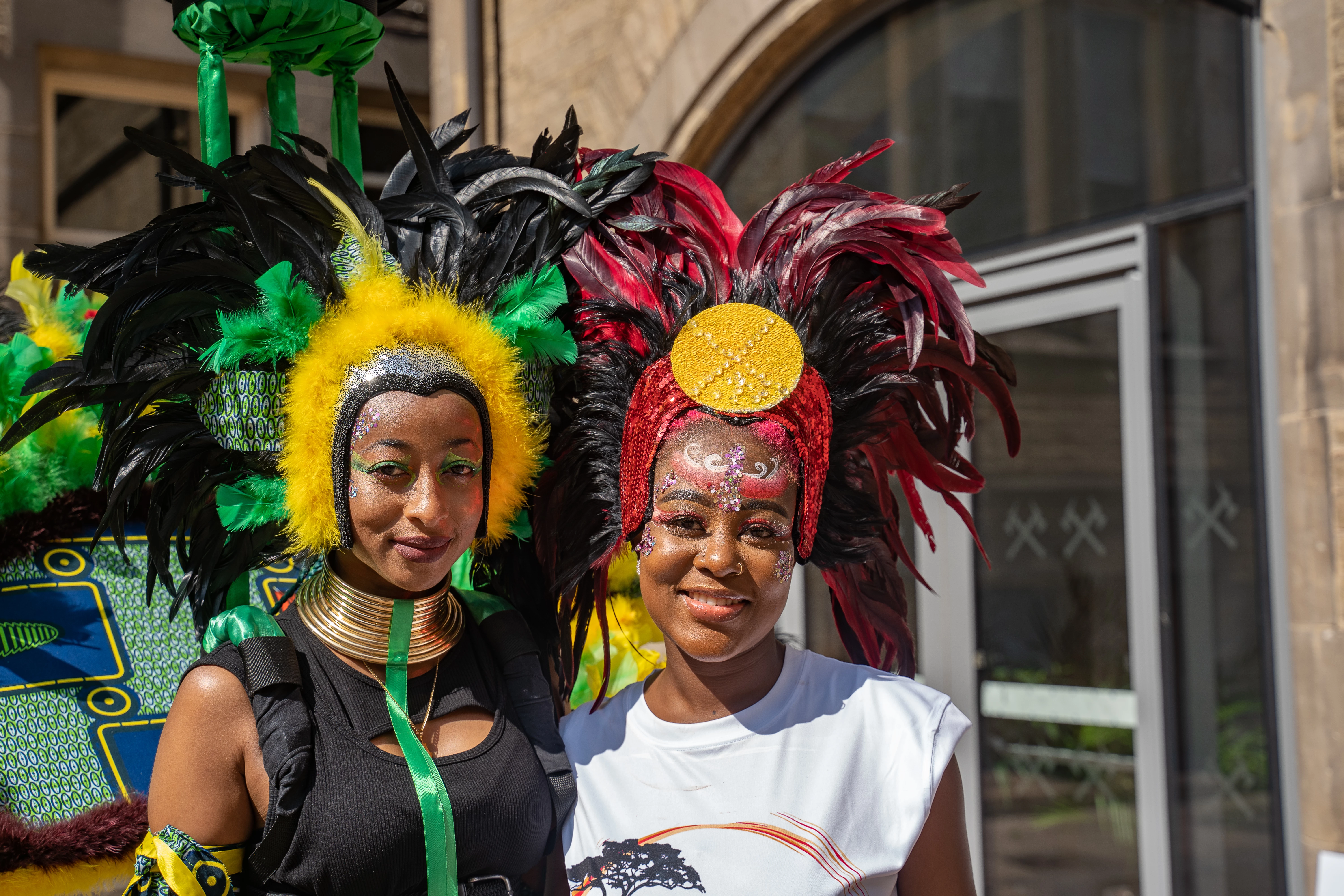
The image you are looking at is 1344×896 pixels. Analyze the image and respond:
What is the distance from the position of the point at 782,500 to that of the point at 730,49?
13.6 ft

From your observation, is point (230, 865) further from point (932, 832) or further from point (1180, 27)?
point (1180, 27)

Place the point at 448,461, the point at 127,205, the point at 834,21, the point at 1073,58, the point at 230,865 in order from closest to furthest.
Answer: the point at 230,865 < the point at 448,461 < the point at 1073,58 < the point at 834,21 < the point at 127,205

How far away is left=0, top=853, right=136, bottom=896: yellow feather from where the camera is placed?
2229mm

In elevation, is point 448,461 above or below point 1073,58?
below

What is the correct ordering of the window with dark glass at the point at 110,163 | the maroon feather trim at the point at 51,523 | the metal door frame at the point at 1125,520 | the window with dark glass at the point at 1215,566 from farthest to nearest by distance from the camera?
the window with dark glass at the point at 110,163 < the metal door frame at the point at 1125,520 < the window with dark glass at the point at 1215,566 < the maroon feather trim at the point at 51,523

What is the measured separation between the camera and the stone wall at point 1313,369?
3.60 m

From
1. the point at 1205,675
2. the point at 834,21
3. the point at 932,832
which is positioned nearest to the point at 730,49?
the point at 834,21

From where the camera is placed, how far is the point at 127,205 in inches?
309

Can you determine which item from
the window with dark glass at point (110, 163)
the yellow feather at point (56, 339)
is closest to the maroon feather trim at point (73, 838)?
the yellow feather at point (56, 339)

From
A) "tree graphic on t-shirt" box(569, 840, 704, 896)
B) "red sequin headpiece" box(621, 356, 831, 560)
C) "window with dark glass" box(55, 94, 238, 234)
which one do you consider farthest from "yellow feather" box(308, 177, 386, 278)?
"window with dark glass" box(55, 94, 238, 234)

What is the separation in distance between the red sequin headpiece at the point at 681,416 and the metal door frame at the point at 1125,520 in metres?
2.53

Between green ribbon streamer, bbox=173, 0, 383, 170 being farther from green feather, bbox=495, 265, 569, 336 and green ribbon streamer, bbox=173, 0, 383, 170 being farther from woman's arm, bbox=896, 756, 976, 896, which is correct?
woman's arm, bbox=896, 756, 976, 896

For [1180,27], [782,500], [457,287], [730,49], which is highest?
[730,49]

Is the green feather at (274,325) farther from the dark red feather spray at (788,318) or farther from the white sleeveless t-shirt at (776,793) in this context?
the white sleeveless t-shirt at (776,793)
